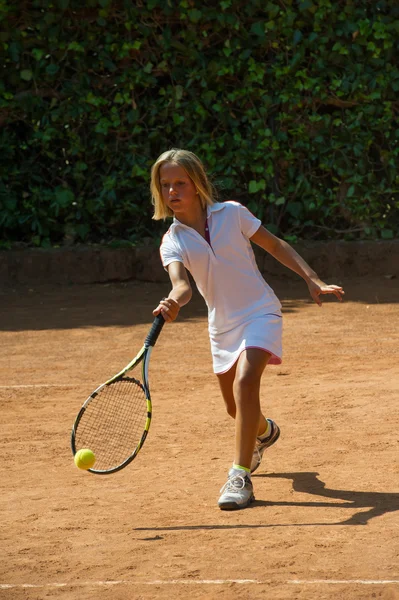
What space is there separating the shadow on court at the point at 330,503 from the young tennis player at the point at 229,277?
0.72 ft

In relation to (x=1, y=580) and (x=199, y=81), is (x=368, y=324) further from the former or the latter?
(x=1, y=580)

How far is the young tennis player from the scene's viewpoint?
410 centimetres

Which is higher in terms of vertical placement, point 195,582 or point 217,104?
point 195,582

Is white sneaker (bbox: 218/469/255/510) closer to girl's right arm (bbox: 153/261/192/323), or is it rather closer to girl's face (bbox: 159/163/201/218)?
girl's right arm (bbox: 153/261/192/323)

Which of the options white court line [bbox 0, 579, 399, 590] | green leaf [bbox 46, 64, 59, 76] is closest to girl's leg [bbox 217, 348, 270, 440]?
white court line [bbox 0, 579, 399, 590]

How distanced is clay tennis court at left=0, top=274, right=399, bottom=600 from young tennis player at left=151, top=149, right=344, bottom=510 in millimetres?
370

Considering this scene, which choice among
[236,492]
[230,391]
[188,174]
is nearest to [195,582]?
[236,492]

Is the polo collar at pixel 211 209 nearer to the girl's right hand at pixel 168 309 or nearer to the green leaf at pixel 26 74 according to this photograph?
the girl's right hand at pixel 168 309

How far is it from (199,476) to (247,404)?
539 millimetres

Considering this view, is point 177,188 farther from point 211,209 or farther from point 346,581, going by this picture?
point 346,581

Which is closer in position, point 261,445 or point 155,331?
point 155,331

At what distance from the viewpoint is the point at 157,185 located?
14.4 feet

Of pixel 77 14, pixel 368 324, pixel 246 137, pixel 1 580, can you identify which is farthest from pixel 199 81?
pixel 1 580

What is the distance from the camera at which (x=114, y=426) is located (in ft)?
16.7
